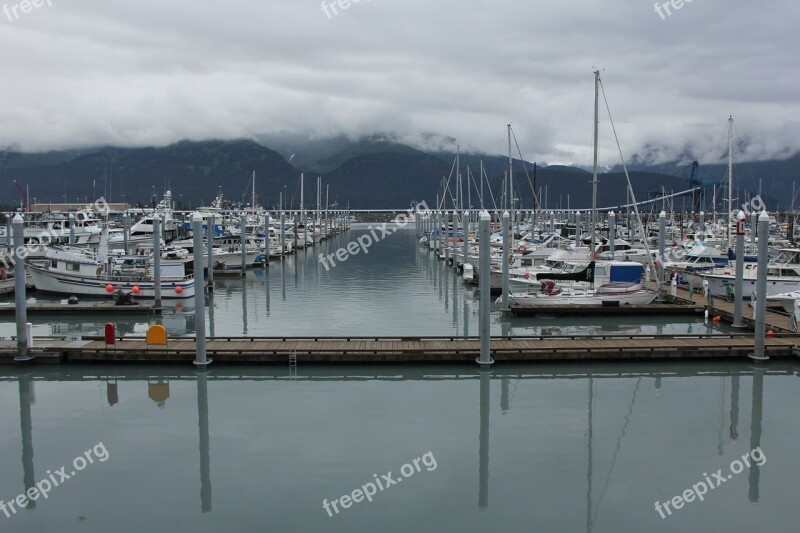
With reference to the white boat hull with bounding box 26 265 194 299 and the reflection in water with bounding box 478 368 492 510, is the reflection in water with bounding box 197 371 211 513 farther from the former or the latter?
the white boat hull with bounding box 26 265 194 299

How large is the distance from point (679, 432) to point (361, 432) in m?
6.56

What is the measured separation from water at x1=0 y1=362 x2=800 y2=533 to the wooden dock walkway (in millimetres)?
344

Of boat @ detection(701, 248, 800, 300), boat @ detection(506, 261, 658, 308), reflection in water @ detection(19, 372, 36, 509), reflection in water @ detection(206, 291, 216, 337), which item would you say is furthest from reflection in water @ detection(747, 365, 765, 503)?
reflection in water @ detection(206, 291, 216, 337)

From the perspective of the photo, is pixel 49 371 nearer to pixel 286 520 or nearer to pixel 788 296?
pixel 286 520

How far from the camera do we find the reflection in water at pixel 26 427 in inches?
465

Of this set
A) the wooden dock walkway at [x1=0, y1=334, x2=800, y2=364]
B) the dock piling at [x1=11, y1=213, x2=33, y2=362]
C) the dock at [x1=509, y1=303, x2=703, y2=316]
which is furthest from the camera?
the dock at [x1=509, y1=303, x2=703, y2=316]

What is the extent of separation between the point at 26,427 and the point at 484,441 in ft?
31.8

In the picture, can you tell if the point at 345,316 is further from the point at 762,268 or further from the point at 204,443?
the point at 762,268

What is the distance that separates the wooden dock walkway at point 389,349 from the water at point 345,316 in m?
4.52

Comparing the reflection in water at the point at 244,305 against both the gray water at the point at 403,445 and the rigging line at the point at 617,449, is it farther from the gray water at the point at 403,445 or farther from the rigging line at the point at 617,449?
the rigging line at the point at 617,449

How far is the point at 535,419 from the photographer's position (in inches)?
598

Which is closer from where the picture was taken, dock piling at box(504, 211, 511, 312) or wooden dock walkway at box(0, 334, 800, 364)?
wooden dock walkway at box(0, 334, 800, 364)

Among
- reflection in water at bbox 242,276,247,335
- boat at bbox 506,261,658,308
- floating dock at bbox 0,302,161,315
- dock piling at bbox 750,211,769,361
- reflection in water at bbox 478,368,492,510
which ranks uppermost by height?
dock piling at bbox 750,211,769,361

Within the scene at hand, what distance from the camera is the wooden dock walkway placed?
19047 millimetres
